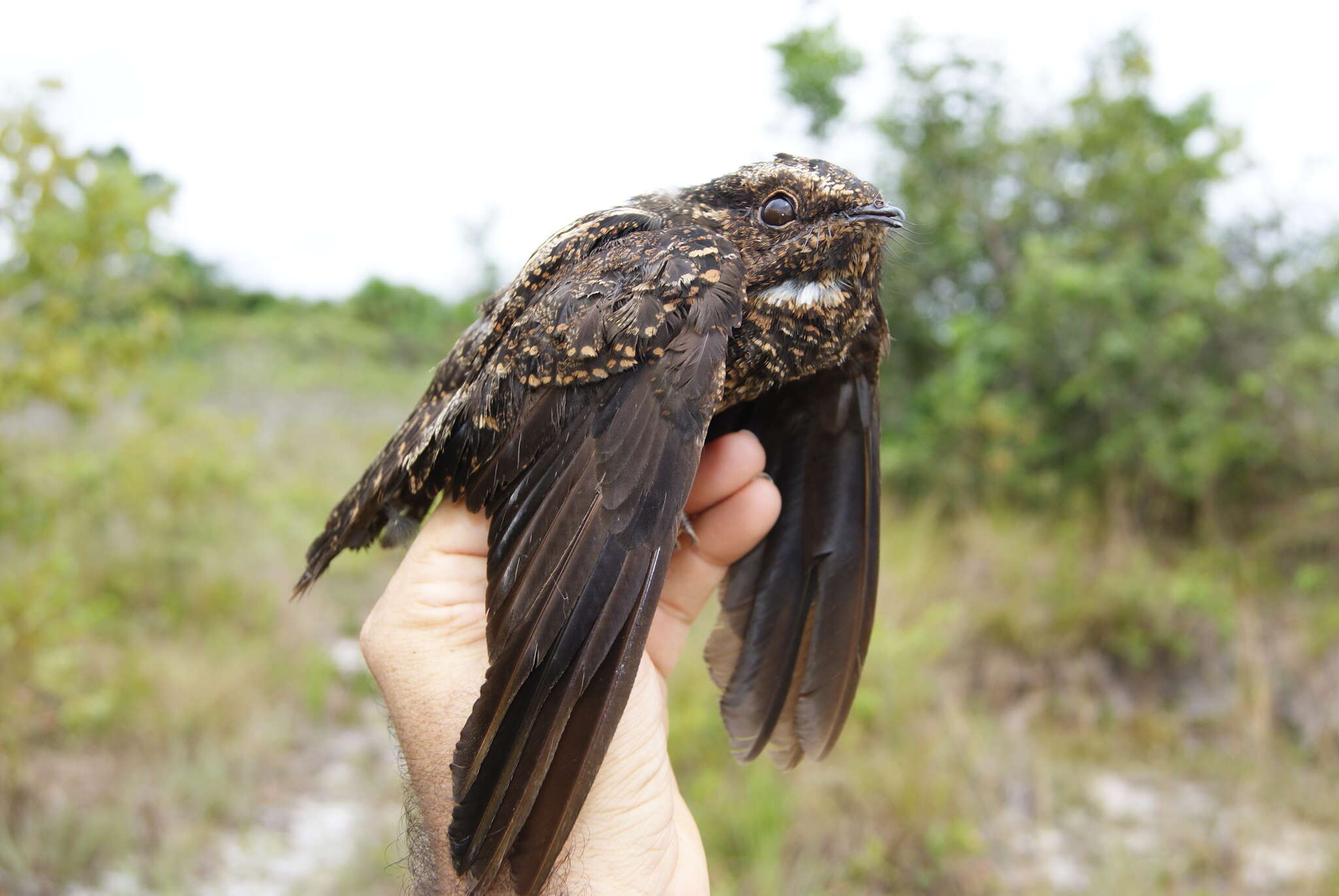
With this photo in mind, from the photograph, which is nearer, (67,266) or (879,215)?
(879,215)

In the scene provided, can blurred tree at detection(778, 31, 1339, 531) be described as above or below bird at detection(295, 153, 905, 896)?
above

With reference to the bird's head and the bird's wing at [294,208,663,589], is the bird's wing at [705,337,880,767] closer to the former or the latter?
the bird's head

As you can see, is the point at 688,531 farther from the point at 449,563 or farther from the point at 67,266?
the point at 67,266

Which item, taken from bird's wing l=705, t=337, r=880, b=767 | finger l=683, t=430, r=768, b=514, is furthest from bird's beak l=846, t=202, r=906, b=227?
finger l=683, t=430, r=768, b=514

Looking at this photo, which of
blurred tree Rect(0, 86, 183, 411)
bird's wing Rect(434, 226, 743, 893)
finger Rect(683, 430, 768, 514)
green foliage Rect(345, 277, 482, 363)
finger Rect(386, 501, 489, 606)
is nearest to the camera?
bird's wing Rect(434, 226, 743, 893)

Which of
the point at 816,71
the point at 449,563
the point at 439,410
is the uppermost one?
the point at 816,71

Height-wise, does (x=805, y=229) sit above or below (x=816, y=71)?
below

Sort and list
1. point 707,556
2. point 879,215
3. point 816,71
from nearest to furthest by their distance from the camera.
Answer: point 879,215, point 707,556, point 816,71

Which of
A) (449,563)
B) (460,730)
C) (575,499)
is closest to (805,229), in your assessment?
(575,499)

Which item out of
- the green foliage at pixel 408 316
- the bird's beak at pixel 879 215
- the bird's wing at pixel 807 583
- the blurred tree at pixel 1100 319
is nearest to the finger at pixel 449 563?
the bird's wing at pixel 807 583
